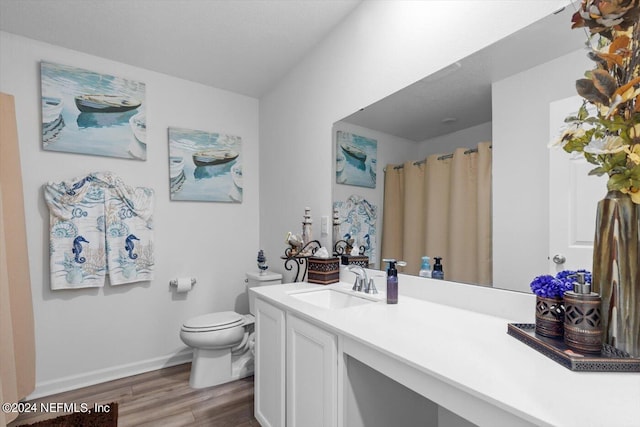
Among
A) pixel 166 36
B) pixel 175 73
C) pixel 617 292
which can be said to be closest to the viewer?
pixel 617 292

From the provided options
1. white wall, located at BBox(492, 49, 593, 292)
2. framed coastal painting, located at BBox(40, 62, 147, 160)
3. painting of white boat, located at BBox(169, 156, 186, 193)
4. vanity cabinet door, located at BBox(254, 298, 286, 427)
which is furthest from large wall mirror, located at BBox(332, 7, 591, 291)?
framed coastal painting, located at BBox(40, 62, 147, 160)

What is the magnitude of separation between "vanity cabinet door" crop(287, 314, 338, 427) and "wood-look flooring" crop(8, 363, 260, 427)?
2.27 ft

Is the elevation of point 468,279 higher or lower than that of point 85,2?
lower

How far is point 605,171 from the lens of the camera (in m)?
0.73

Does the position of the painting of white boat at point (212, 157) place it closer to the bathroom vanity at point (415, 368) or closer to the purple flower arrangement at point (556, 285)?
the bathroom vanity at point (415, 368)

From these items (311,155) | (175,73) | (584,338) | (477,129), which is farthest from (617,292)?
(175,73)

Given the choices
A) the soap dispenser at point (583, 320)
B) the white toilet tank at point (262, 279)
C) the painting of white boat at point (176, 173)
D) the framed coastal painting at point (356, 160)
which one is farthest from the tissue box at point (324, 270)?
the painting of white boat at point (176, 173)

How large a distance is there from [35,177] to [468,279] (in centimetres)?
281

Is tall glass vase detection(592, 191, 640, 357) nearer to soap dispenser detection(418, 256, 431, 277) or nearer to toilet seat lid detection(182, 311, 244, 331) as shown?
soap dispenser detection(418, 256, 431, 277)

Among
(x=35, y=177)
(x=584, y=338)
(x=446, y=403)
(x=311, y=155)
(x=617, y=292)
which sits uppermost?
(x=311, y=155)

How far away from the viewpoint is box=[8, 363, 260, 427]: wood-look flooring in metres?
1.79

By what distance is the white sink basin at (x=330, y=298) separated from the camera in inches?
61.5

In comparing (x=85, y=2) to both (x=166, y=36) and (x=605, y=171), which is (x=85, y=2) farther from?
(x=605, y=171)

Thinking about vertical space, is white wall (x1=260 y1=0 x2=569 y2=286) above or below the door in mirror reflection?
above
